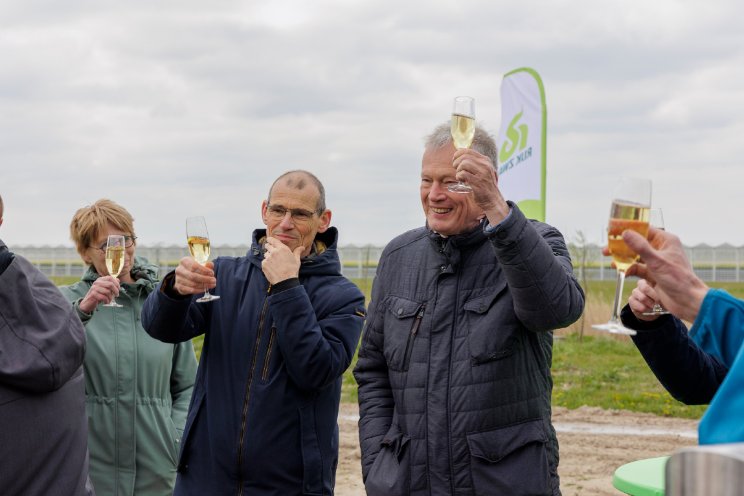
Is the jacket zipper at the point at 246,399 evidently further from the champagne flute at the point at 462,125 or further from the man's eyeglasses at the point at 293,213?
the champagne flute at the point at 462,125

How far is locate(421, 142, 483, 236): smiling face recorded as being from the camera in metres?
3.76

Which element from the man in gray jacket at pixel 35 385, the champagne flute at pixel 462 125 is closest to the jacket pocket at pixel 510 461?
the champagne flute at pixel 462 125

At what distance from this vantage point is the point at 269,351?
4094 millimetres

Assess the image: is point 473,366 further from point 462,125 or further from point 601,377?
point 601,377

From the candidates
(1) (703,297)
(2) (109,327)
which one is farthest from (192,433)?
(1) (703,297)

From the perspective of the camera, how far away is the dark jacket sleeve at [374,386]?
384 cm

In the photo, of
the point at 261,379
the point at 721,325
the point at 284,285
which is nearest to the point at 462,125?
the point at 284,285

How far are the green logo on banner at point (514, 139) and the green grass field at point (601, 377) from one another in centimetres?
328

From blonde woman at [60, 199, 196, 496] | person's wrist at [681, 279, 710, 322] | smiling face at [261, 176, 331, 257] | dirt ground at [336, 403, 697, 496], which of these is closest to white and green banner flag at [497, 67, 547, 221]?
dirt ground at [336, 403, 697, 496]

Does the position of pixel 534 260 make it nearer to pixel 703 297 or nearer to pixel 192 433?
pixel 703 297

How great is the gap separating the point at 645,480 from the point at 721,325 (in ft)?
6.61

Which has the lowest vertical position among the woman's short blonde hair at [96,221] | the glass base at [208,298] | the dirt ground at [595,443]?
the dirt ground at [595,443]

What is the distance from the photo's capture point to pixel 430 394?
11.7 ft

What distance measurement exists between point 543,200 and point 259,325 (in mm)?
8548
